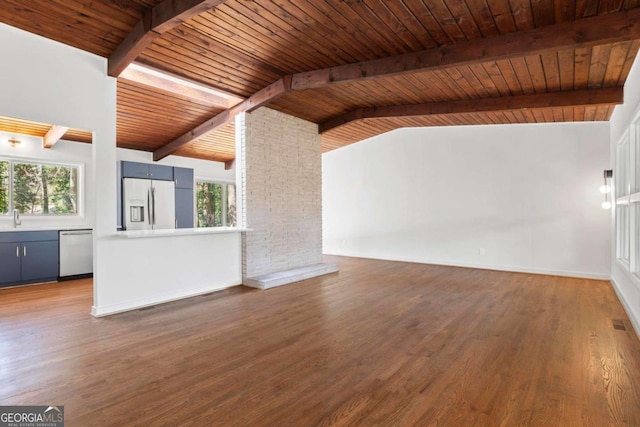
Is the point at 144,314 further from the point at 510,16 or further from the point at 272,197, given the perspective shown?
the point at 510,16

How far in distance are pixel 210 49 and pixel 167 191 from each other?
4.30 m

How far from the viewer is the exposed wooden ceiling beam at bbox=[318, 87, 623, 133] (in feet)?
15.1

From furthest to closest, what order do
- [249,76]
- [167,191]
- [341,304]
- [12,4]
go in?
1. [167,191]
2. [249,76]
3. [341,304]
4. [12,4]

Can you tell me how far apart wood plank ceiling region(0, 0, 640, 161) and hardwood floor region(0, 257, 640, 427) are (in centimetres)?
283

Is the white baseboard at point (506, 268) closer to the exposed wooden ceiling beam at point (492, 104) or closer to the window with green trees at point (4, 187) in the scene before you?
the exposed wooden ceiling beam at point (492, 104)

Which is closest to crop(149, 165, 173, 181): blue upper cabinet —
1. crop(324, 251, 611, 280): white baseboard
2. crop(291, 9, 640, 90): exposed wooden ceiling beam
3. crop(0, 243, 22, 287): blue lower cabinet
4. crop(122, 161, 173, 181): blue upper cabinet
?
crop(122, 161, 173, 181): blue upper cabinet

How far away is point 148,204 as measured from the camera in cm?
721

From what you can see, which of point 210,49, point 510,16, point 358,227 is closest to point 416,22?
point 510,16

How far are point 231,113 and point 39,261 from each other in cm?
405

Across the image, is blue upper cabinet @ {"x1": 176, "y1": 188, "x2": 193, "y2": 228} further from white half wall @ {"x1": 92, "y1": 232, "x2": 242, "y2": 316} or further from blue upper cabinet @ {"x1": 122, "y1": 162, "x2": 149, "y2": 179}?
white half wall @ {"x1": 92, "y1": 232, "x2": 242, "y2": 316}

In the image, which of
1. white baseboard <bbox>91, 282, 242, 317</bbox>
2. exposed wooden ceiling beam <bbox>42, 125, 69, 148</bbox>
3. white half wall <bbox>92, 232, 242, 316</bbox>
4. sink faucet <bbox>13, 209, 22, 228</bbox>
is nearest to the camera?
white baseboard <bbox>91, 282, 242, 317</bbox>

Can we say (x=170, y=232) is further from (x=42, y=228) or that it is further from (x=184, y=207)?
(x=184, y=207)

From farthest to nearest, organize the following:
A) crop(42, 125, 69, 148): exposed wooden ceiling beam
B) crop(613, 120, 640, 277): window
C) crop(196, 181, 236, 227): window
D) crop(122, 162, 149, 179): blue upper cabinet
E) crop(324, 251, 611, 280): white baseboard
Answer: crop(196, 181, 236, 227): window
crop(122, 162, 149, 179): blue upper cabinet
crop(324, 251, 611, 280): white baseboard
crop(42, 125, 69, 148): exposed wooden ceiling beam
crop(613, 120, 640, 277): window

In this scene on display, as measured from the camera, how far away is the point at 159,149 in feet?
25.2
